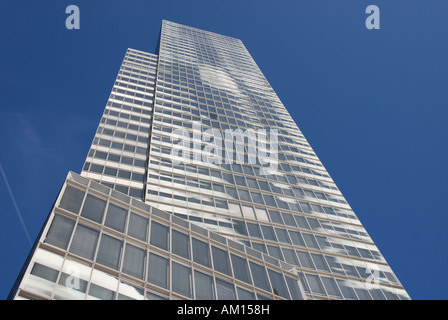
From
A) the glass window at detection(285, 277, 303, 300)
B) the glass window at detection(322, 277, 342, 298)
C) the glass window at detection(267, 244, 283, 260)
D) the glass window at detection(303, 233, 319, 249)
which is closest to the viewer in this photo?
the glass window at detection(285, 277, 303, 300)

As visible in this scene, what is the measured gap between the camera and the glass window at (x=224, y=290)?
19.5m

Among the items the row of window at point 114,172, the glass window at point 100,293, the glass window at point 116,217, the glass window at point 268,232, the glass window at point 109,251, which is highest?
the glass window at point 116,217

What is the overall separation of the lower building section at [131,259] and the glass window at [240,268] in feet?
0.21

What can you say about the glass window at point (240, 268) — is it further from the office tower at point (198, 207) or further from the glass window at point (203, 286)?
the glass window at point (203, 286)

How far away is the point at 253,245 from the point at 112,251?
64.1 feet

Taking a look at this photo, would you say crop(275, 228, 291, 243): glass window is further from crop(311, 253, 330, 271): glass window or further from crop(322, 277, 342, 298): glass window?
crop(322, 277, 342, 298): glass window

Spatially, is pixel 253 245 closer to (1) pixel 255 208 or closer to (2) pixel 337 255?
(1) pixel 255 208

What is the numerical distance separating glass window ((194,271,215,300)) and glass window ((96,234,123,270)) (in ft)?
13.6

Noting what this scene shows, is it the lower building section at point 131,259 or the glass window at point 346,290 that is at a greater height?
the lower building section at point 131,259

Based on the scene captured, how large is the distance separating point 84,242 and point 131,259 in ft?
7.86

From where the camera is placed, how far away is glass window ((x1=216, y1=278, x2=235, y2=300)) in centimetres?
1955

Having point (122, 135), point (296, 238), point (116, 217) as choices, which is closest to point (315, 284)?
point (296, 238)

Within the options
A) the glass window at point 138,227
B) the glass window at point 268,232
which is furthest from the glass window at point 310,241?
the glass window at point 138,227

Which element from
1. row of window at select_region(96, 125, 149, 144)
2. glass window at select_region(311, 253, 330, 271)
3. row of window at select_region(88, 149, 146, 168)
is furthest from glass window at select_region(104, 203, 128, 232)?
row of window at select_region(96, 125, 149, 144)
